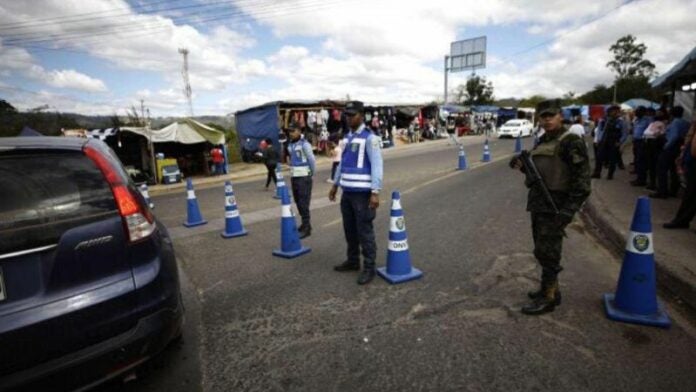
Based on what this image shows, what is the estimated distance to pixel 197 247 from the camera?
6.25m

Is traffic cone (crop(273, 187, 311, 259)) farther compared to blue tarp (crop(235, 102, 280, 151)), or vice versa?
blue tarp (crop(235, 102, 280, 151))

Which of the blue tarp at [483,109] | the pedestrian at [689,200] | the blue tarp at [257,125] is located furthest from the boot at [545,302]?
the blue tarp at [483,109]

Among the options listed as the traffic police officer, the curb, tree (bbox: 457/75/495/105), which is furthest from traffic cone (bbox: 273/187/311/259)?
tree (bbox: 457/75/495/105)

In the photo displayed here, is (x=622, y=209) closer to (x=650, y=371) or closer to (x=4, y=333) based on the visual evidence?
(x=650, y=371)

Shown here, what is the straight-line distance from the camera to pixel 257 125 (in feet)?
72.3

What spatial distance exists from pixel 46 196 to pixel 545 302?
3.78 meters

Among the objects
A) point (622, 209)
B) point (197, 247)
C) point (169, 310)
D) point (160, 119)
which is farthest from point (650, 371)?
point (160, 119)

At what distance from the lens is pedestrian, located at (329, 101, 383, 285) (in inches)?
163

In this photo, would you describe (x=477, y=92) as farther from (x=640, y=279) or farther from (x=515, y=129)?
(x=640, y=279)

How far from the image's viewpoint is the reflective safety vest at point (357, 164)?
4184 millimetres

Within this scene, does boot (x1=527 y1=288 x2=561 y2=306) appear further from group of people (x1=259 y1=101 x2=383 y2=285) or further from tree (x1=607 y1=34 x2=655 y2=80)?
tree (x1=607 y1=34 x2=655 y2=80)

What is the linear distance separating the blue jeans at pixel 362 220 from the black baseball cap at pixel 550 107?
1.81 m

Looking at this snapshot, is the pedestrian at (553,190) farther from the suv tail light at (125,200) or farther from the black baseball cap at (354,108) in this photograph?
the suv tail light at (125,200)

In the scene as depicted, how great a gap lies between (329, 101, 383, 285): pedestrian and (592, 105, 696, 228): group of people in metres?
4.39
